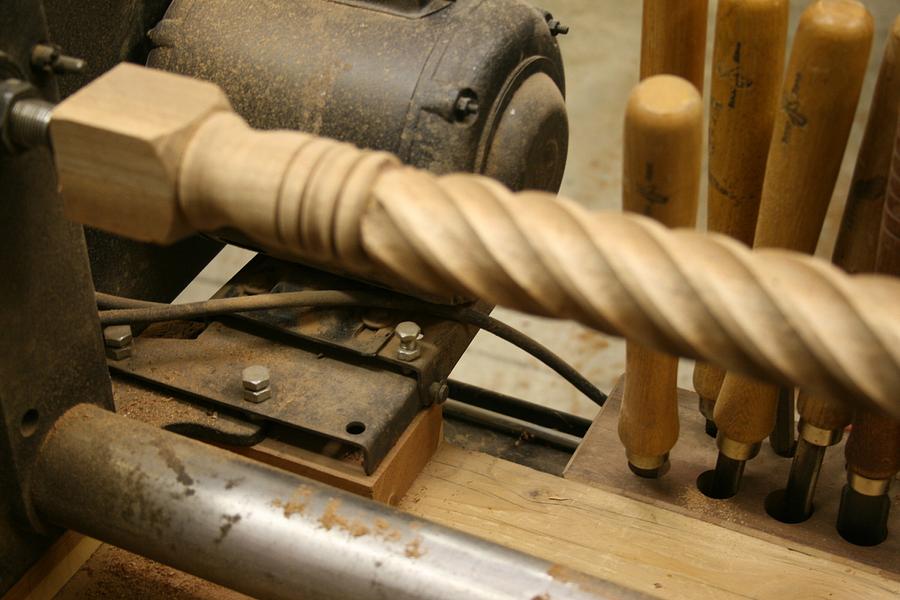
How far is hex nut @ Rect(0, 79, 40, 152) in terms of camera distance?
1.69 ft

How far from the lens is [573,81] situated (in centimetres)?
232

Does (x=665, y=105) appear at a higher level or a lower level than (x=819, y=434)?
higher

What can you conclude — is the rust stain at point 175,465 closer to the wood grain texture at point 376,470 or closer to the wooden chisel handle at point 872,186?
the wood grain texture at point 376,470

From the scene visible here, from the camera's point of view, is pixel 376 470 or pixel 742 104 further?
pixel 376 470

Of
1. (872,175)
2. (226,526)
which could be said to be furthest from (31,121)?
(872,175)

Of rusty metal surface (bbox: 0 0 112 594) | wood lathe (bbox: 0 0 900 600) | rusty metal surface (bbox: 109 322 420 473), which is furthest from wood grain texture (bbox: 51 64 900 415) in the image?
rusty metal surface (bbox: 109 322 420 473)

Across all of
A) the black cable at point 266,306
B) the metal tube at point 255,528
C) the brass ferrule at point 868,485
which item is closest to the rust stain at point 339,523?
the metal tube at point 255,528

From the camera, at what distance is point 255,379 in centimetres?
73

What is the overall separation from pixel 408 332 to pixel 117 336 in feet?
0.73

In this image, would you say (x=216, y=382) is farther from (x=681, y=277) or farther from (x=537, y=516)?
(x=681, y=277)

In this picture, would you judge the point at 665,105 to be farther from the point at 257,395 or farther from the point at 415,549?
the point at 257,395

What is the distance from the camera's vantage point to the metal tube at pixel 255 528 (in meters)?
0.56

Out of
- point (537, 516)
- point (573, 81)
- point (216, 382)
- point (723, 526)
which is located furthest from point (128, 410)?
point (573, 81)

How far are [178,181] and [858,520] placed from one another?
20.6 inches
